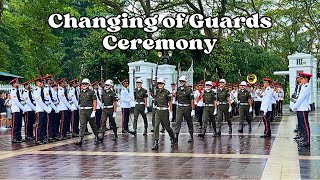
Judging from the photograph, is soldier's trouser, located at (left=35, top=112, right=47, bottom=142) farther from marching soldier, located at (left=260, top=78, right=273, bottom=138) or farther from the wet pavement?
marching soldier, located at (left=260, top=78, right=273, bottom=138)

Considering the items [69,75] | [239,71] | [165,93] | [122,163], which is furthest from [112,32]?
[122,163]

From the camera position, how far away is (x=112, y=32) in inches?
1221

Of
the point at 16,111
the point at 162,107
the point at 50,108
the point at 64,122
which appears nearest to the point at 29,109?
the point at 16,111

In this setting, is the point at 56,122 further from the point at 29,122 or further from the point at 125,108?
the point at 125,108

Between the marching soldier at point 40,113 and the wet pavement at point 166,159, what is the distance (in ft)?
1.23

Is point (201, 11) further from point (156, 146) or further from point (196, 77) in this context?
point (156, 146)

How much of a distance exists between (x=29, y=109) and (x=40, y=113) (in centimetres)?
76

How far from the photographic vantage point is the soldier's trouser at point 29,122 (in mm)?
15188

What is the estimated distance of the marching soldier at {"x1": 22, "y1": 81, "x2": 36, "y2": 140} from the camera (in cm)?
1495

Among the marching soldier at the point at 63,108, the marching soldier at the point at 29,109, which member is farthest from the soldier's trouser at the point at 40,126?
the marching soldier at the point at 63,108

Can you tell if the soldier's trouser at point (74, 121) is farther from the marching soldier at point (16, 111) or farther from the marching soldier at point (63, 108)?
the marching soldier at point (16, 111)

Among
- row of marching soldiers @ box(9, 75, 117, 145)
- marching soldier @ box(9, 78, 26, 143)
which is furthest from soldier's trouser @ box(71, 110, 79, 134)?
marching soldier @ box(9, 78, 26, 143)

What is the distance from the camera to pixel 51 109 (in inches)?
587

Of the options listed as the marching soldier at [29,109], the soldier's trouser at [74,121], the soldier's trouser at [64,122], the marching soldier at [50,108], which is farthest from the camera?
the soldier's trouser at [74,121]
